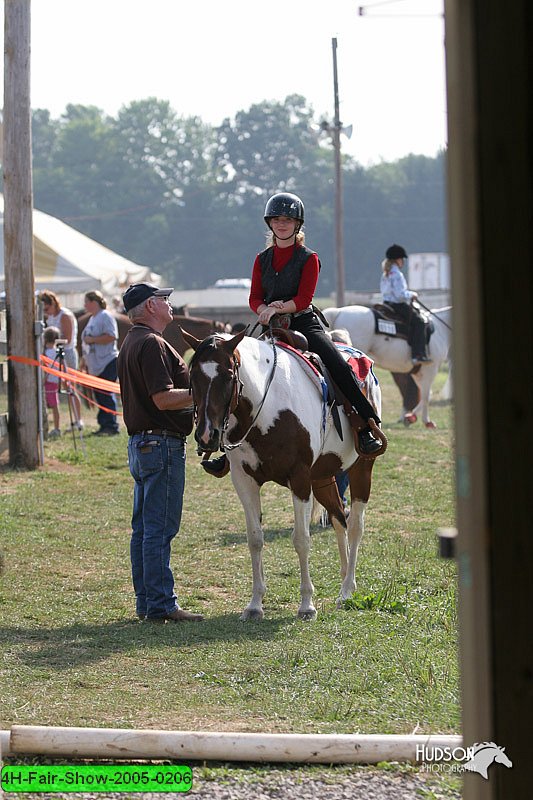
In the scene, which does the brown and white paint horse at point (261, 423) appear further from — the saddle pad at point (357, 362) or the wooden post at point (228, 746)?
the wooden post at point (228, 746)

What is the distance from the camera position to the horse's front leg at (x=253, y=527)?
744 centimetres

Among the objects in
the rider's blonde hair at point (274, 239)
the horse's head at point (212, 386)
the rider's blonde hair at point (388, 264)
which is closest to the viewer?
the horse's head at point (212, 386)

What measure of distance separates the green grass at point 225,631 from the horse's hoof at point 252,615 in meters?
0.07

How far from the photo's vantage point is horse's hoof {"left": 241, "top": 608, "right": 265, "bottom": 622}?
24.0 ft

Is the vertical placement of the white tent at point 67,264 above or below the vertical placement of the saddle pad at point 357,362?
above

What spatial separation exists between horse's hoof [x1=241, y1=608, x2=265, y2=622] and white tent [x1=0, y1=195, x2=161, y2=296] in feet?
85.5

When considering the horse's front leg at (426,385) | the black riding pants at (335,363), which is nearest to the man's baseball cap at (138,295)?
the black riding pants at (335,363)

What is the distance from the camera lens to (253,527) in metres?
7.55

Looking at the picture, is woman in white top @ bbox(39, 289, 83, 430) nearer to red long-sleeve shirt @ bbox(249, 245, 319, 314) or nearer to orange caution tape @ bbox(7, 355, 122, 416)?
orange caution tape @ bbox(7, 355, 122, 416)

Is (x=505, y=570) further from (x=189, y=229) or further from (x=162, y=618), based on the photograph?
(x=189, y=229)

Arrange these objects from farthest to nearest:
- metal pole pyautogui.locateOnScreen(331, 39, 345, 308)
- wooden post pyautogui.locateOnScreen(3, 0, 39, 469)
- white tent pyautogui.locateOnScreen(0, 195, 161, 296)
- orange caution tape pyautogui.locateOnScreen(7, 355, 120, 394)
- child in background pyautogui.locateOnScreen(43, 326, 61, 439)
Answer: metal pole pyautogui.locateOnScreen(331, 39, 345, 308) < white tent pyautogui.locateOnScreen(0, 195, 161, 296) < child in background pyautogui.locateOnScreen(43, 326, 61, 439) < orange caution tape pyautogui.locateOnScreen(7, 355, 120, 394) < wooden post pyautogui.locateOnScreen(3, 0, 39, 469)

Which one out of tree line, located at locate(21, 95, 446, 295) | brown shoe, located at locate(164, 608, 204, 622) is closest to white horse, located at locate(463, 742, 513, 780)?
brown shoe, located at locate(164, 608, 204, 622)

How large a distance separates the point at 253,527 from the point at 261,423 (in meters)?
0.79

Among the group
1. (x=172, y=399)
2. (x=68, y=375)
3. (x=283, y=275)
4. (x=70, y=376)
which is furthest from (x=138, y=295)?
(x=68, y=375)
